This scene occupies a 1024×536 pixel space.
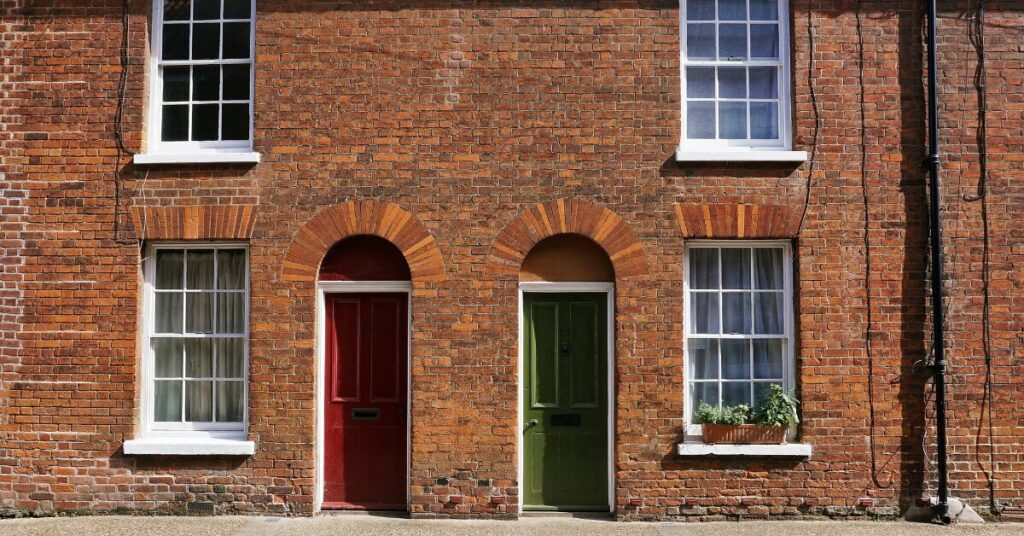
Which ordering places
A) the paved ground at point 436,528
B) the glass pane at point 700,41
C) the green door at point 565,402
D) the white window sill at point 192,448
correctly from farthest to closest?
the glass pane at point 700,41 → the green door at point 565,402 → the white window sill at point 192,448 → the paved ground at point 436,528

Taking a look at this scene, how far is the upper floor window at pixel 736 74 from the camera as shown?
9.30 metres

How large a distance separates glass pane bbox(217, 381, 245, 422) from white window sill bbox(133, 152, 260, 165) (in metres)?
2.22

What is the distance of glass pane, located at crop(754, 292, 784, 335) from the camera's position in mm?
9234

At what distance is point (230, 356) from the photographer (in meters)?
9.33

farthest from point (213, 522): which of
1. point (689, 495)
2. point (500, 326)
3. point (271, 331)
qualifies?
point (689, 495)

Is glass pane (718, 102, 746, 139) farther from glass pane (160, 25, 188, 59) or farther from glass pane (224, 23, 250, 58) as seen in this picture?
glass pane (160, 25, 188, 59)

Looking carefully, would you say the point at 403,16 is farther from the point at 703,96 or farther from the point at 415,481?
the point at 415,481

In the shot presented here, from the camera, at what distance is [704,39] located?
9.37 metres

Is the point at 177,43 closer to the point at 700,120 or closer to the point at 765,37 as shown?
the point at 700,120

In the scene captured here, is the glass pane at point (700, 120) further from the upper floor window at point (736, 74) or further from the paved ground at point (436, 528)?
the paved ground at point (436, 528)

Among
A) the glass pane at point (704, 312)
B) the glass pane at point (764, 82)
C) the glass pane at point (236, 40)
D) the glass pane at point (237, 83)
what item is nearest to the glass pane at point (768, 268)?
the glass pane at point (704, 312)

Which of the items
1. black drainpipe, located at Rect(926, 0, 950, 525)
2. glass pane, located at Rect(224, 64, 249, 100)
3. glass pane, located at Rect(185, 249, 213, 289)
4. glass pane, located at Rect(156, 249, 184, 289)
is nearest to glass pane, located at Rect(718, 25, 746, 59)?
black drainpipe, located at Rect(926, 0, 950, 525)

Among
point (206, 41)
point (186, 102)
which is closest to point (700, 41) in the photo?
point (206, 41)

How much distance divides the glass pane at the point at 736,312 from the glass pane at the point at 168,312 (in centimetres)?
553
